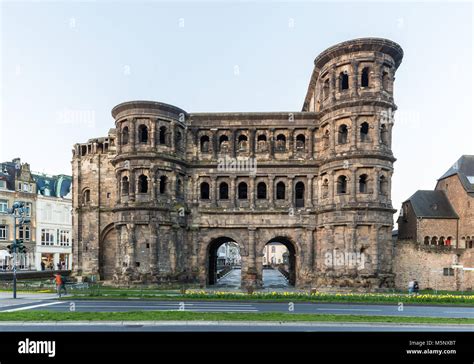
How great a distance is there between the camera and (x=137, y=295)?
25.8 m

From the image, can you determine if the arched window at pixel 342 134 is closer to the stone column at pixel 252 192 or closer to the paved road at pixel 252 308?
the stone column at pixel 252 192

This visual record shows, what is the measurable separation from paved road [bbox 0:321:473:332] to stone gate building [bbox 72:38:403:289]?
53.3 feet

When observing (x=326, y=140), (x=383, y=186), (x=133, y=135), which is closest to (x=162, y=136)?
(x=133, y=135)

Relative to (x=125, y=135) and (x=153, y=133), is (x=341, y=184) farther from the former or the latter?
(x=125, y=135)

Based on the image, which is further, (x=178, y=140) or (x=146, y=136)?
(x=178, y=140)

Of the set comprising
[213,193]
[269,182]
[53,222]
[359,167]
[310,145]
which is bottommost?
[53,222]

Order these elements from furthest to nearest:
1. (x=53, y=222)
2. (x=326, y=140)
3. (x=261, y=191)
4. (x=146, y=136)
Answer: (x=53, y=222)
(x=261, y=191)
(x=146, y=136)
(x=326, y=140)

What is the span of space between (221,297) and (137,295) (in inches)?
263

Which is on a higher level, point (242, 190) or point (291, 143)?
point (291, 143)

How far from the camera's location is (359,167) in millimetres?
31484

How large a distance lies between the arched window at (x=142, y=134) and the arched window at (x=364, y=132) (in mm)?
21561

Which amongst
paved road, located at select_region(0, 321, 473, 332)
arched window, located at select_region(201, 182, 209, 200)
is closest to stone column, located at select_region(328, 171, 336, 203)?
arched window, located at select_region(201, 182, 209, 200)

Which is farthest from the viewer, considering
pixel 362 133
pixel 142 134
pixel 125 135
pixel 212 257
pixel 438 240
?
pixel 212 257

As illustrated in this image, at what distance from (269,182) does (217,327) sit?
72.8 feet
